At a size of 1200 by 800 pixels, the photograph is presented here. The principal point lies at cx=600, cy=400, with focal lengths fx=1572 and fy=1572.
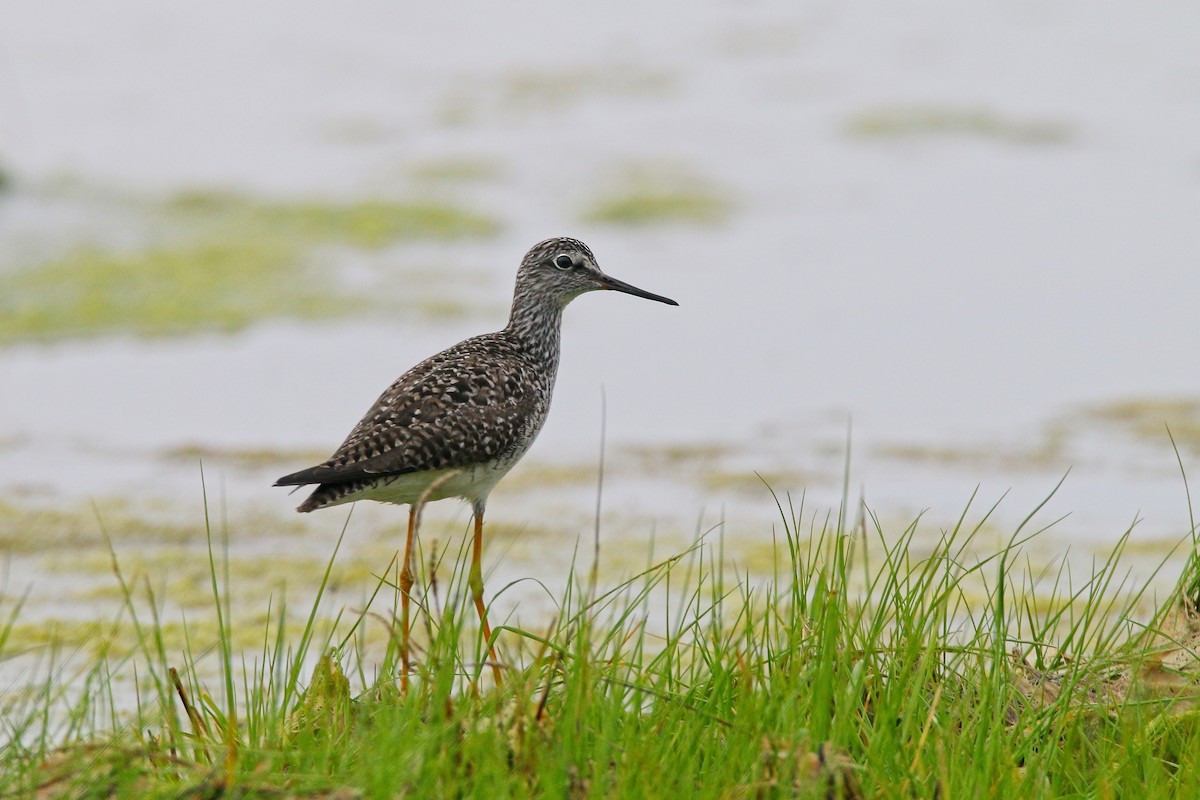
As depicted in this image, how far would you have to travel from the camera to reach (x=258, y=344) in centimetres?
941

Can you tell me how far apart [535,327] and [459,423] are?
76cm

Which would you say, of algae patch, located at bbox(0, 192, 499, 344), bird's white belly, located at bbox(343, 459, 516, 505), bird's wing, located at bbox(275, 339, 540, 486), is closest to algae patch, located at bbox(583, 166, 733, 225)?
algae patch, located at bbox(0, 192, 499, 344)

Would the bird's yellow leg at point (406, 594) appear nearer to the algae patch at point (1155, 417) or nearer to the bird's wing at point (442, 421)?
the bird's wing at point (442, 421)

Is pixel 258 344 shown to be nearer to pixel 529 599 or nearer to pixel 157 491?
pixel 157 491

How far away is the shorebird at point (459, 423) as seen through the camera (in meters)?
4.44

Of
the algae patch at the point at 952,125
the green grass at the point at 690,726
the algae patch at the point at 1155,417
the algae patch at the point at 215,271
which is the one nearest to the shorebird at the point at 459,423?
the green grass at the point at 690,726

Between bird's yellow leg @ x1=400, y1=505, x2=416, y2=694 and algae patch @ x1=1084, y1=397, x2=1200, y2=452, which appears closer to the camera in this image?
bird's yellow leg @ x1=400, y1=505, x2=416, y2=694

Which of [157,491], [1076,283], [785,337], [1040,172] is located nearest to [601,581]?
[157,491]

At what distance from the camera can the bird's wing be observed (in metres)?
4.45

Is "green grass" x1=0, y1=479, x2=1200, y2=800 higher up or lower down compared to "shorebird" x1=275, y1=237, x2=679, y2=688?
lower down

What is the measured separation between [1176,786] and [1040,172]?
32.1 ft

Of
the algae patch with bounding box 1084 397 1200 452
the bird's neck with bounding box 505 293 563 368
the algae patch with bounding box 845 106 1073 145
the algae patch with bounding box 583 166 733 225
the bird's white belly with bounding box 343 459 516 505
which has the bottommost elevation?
the bird's white belly with bounding box 343 459 516 505

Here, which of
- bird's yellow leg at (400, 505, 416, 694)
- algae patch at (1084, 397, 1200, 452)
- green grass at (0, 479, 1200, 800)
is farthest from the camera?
algae patch at (1084, 397, 1200, 452)

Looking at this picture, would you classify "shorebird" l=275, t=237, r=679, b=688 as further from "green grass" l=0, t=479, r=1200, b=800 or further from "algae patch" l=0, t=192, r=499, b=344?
"algae patch" l=0, t=192, r=499, b=344
